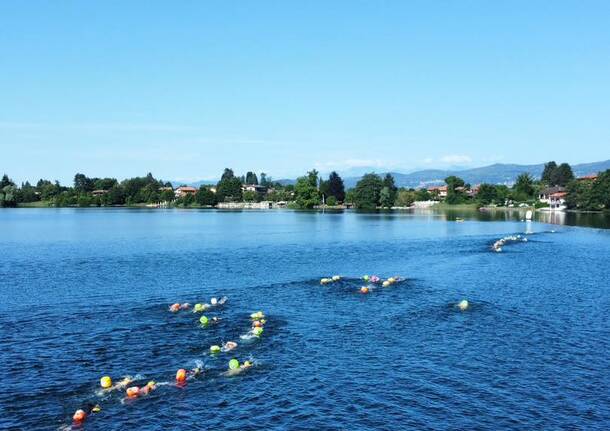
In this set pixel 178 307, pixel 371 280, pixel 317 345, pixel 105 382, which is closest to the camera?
pixel 105 382

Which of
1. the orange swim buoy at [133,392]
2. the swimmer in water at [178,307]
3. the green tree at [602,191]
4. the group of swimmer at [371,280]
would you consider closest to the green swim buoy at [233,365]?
the orange swim buoy at [133,392]

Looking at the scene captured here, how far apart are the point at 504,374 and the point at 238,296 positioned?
25.5 meters

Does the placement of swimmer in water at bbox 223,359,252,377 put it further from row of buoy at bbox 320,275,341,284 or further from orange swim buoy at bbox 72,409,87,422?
row of buoy at bbox 320,275,341,284

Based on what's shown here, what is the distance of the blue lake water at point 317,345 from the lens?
79.5 feet

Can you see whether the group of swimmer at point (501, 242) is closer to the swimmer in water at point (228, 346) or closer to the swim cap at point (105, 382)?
the swimmer in water at point (228, 346)

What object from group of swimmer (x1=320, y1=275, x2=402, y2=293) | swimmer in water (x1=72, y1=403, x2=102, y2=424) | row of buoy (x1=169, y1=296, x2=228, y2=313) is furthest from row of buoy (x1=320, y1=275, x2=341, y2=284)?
Answer: swimmer in water (x1=72, y1=403, x2=102, y2=424)

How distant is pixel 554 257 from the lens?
2938 inches

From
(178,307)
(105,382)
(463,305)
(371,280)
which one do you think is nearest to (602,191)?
(371,280)

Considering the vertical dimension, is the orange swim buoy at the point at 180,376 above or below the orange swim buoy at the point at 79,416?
above

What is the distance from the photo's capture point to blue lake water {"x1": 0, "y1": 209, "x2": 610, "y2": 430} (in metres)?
24.2

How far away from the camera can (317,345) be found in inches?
1319

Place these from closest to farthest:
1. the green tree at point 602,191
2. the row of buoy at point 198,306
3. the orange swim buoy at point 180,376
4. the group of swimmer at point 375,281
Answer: the orange swim buoy at point 180,376
the row of buoy at point 198,306
the group of swimmer at point 375,281
the green tree at point 602,191

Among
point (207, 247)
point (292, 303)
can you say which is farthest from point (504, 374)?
→ point (207, 247)

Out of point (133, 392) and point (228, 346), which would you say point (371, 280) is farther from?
point (133, 392)
